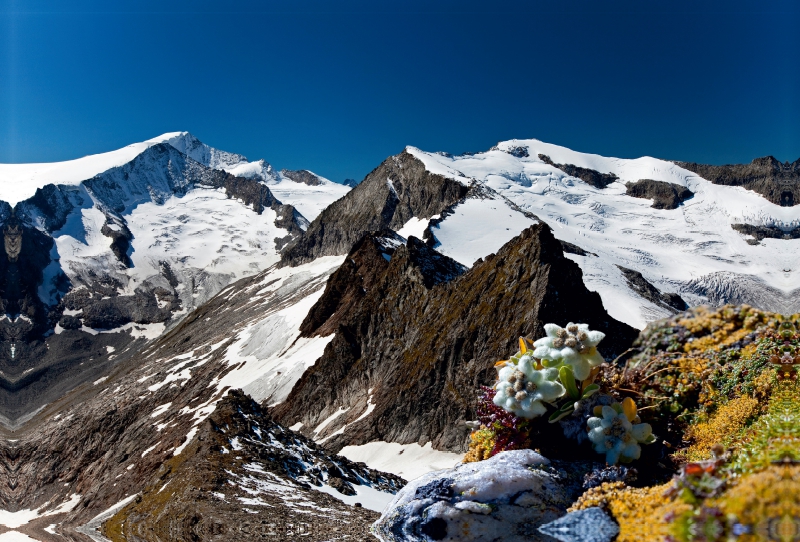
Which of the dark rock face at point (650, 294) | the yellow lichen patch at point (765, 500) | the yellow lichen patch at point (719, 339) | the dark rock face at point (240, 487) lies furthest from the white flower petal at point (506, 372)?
the dark rock face at point (650, 294)

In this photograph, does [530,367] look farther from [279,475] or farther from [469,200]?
[469,200]

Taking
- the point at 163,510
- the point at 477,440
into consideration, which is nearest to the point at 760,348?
the point at 477,440

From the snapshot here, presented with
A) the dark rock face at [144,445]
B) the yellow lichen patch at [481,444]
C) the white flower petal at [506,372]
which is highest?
the white flower petal at [506,372]

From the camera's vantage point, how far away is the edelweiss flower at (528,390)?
630cm

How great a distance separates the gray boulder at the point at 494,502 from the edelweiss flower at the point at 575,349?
3.79 ft

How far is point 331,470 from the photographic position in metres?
24.8

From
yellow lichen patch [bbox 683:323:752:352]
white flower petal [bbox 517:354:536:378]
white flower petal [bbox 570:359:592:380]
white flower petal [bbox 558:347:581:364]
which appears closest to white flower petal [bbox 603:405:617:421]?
white flower petal [bbox 570:359:592:380]

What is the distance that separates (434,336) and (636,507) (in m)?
50.8

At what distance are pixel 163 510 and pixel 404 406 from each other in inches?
1381

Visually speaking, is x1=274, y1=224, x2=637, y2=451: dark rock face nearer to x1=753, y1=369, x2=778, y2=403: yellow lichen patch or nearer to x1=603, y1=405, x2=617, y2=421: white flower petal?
x1=753, y1=369, x2=778, y2=403: yellow lichen patch

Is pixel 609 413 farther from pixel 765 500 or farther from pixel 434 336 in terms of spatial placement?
pixel 434 336

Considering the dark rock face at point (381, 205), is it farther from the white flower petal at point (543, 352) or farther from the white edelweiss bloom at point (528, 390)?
the white edelweiss bloom at point (528, 390)

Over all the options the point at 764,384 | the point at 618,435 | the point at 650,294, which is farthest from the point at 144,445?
the point at 650,294

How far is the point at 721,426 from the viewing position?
614cm
